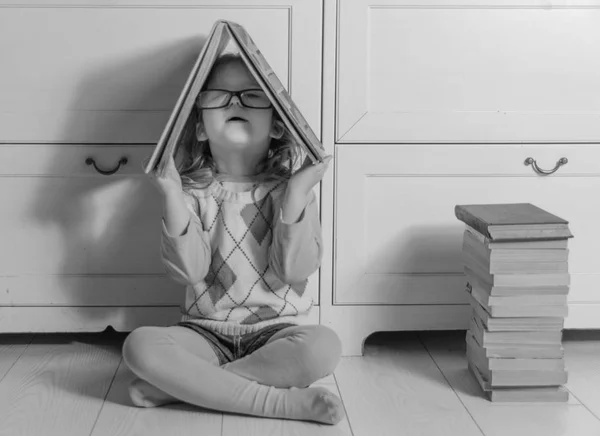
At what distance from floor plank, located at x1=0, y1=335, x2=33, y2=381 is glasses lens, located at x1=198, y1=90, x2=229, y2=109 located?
0.63 m

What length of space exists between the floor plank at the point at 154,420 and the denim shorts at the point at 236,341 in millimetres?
119

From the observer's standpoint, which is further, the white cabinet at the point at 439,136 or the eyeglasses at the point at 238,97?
the white cabinet at the point at 439,136

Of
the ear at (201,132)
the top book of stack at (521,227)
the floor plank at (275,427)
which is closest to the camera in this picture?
the floor plank at (275,427)

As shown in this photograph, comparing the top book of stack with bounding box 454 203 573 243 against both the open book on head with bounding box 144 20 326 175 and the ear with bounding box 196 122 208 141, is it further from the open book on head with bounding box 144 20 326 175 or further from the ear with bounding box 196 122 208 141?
the ear with bounding box 196 122 208 141

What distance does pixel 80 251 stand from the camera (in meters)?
1.63

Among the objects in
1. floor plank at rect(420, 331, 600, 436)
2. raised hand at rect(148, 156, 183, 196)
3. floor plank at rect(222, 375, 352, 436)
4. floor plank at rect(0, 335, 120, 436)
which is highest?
raised hand at rect(148, 156, 183, 196)

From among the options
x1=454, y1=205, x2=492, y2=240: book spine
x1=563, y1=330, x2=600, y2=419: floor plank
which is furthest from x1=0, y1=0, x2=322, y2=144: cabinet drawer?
x1=563, y1=330, x2=600, y2=419: floor plank

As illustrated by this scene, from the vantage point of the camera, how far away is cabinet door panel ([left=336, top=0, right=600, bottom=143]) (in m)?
1.58

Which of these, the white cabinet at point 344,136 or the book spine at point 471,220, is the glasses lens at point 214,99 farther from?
the book spine at point 471,220

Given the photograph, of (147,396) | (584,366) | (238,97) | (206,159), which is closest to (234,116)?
(238,97)

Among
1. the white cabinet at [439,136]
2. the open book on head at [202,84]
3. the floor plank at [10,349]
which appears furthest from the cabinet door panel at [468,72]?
the floor plank at [10,349]

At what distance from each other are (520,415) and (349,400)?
11.3 inches

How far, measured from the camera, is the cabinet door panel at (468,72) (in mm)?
1577

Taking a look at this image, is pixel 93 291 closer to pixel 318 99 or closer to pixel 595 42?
pixel 318 99
